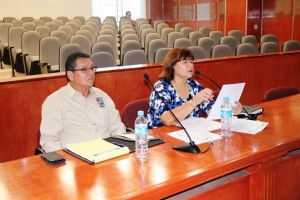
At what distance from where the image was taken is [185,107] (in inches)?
93.1

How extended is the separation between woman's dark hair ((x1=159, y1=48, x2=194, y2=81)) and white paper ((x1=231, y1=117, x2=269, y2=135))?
0.60 meters

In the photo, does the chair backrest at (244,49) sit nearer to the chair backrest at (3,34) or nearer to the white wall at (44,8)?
the chair backrest at (3,34)

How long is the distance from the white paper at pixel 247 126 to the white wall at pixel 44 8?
34.6 ft

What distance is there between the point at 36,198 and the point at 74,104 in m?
1.14

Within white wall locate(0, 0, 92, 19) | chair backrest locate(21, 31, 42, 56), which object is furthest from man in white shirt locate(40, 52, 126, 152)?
white wall locate(0, 0, 92, 19)

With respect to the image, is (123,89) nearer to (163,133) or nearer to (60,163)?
(163,133)

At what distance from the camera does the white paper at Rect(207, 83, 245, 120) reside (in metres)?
2.26

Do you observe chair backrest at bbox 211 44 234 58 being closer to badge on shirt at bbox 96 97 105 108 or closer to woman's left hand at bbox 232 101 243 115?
woman's left hand at bbox 232 101 243 115

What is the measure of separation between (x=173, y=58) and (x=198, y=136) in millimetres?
802

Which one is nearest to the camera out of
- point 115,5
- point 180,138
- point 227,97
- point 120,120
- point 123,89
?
point 180,138

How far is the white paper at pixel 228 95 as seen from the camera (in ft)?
7.43

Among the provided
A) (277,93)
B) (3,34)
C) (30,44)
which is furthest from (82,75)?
(3,34)

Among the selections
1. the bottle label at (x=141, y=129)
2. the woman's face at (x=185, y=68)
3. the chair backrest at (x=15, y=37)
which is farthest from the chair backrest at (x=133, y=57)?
the bottle label at (x=141, y=129)

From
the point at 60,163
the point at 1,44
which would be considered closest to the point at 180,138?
the point at 60,163
